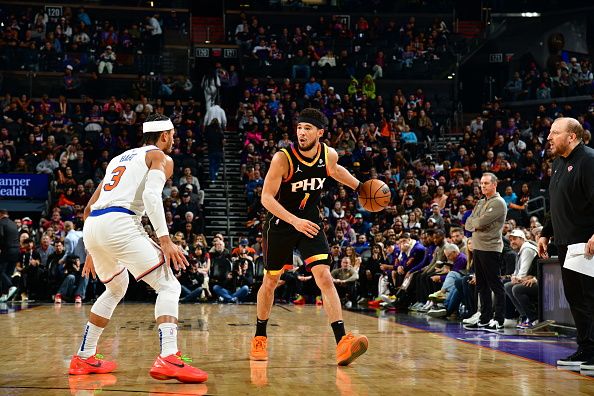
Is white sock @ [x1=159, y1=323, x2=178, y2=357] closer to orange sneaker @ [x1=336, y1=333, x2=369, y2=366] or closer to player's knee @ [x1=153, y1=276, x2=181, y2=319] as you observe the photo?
player's knee @ [x1=153, y1=276, x2=181, y2=319]

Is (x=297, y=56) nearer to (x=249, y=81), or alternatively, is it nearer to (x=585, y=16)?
(x=249, y=81)

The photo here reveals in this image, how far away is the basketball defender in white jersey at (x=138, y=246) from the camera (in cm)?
578

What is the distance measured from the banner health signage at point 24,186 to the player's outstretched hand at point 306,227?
15.7 meters

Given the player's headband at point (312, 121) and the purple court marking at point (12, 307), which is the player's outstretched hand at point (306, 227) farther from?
the purple court marking at point (12, 307)

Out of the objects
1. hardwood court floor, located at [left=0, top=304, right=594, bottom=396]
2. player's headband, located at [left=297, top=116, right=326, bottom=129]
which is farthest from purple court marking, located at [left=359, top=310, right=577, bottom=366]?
player's headband, located at [left=297, top=116, right=326, bottom=129]

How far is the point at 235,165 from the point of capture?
2456 centimetres

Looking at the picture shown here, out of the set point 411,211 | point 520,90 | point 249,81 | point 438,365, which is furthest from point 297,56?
point 438,365

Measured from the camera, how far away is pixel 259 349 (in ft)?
23.9

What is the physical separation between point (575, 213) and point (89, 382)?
3.93m

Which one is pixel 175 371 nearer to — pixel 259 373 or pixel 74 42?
pixel 259 373

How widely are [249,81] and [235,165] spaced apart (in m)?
3.85

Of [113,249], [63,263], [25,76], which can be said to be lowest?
[63,263]

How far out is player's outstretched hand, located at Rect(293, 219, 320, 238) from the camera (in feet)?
22.4

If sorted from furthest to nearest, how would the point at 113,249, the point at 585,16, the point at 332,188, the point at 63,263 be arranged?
the point at 585,16 → the point at 332,188 → the point at 63,263 → the point at 113,249
